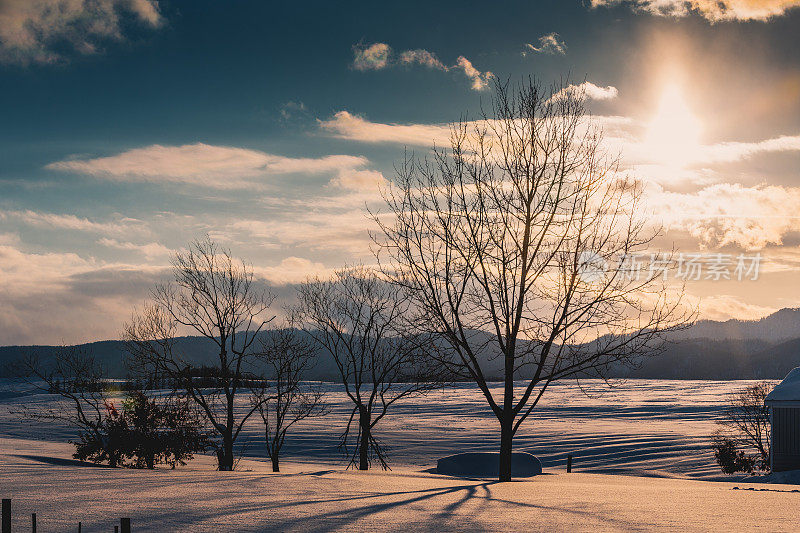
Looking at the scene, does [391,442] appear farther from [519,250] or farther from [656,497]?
[656,497]

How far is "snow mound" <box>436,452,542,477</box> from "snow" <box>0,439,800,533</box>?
43.4 feet

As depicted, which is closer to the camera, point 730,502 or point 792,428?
point 730,502

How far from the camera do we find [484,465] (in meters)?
25.2

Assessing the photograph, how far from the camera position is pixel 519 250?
51.5 feet

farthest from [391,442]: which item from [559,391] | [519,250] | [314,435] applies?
[559,391]

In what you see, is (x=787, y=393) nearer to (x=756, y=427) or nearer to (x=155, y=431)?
(x=756, y=427)

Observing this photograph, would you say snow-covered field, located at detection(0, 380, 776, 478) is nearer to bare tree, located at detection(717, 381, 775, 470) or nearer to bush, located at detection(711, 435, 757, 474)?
bush, located at detection(711, 435, 757, 474)

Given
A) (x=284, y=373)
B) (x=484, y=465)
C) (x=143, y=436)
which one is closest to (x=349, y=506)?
(x=143, y=436)

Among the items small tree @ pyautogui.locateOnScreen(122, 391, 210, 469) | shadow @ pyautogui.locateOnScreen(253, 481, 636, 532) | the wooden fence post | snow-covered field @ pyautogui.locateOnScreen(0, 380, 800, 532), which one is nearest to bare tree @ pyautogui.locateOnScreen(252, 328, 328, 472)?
small tree @ pyautogui.locateOnScreen(122, 391, 210, 469)

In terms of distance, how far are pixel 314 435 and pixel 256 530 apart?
4227cm

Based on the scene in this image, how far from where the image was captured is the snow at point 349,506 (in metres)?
7.50

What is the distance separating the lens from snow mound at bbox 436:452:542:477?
24.9 meters

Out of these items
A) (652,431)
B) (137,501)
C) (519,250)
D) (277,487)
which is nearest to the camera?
(137,501)

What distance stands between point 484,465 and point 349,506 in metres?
17.4
